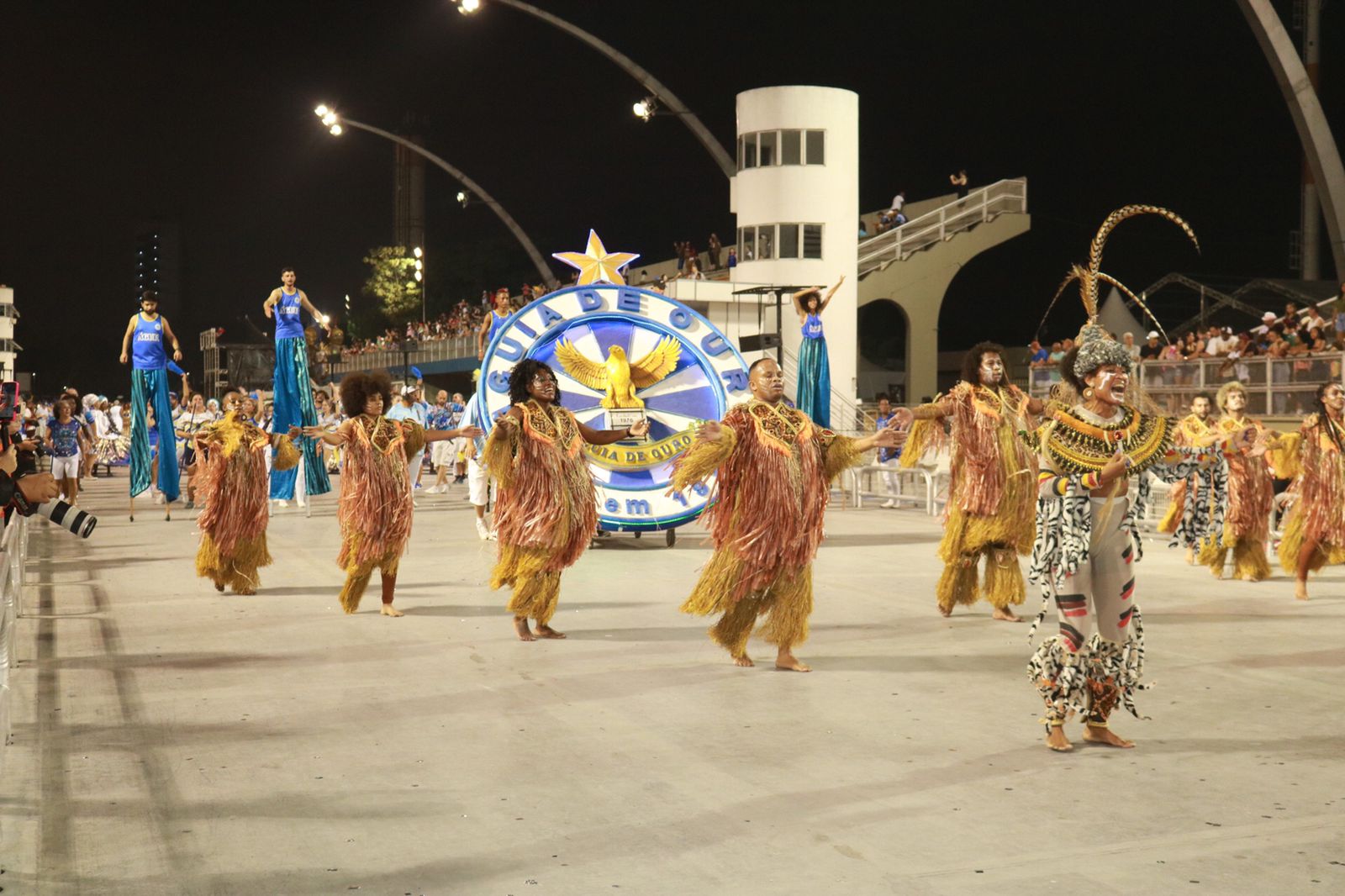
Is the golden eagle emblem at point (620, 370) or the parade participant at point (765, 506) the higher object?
the golden eagle emblem at point (620, 370)

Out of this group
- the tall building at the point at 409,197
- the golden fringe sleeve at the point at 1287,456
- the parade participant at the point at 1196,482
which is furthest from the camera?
the tall building at the point at 409,197

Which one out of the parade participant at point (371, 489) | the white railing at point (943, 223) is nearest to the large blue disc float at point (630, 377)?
the parade participant at point (371, 489)

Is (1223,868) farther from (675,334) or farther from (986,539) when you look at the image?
(675,334)

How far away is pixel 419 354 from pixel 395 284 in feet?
44.7

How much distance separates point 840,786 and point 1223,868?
138cm

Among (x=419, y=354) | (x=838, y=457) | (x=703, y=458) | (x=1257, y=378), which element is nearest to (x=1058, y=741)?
(x=838, y=457)

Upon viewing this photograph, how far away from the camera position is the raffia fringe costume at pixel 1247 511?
35.7ft

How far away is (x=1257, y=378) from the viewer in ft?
54.6

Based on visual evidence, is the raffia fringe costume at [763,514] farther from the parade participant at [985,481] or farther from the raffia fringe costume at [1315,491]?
the raffia fringe costume at [1315,491]

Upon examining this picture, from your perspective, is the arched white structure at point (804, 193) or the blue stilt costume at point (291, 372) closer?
the blue stilt costume at point (291, 372)

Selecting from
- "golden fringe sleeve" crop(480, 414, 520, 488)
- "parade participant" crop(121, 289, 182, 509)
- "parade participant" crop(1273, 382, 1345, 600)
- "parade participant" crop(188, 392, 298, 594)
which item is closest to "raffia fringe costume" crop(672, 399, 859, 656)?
"golden fringe sleeve" crop(480, 414, 520, 488)

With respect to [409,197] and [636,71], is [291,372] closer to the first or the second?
[636,71]

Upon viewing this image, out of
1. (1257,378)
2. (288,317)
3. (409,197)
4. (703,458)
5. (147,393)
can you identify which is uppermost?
(409,197)

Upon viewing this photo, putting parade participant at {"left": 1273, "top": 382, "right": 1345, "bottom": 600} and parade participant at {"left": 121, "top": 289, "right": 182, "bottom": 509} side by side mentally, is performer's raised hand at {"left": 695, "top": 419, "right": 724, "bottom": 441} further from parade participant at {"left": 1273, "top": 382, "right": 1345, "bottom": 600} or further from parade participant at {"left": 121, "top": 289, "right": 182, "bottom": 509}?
parade participant at {"left": 121, "top": 289, "right": 182, "bottom": 509}
